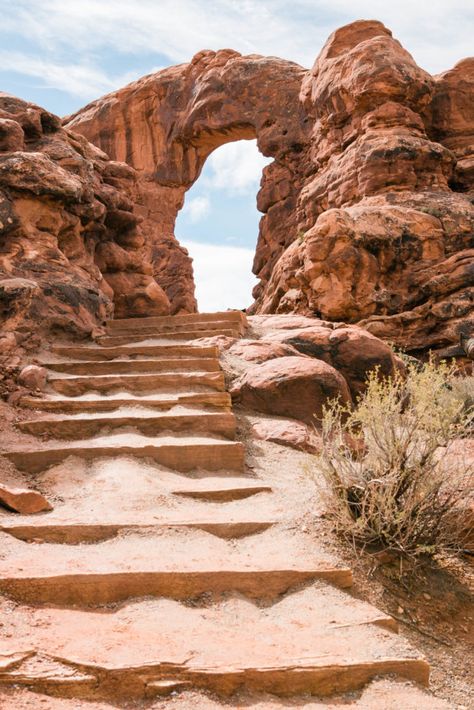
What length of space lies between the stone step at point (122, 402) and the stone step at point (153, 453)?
23.4 inches

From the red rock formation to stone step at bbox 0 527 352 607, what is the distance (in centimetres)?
763

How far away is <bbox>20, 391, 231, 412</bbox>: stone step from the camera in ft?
17.5

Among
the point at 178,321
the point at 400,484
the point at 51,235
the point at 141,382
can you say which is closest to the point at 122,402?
the point at 141,382

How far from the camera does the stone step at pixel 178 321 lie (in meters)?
8.05

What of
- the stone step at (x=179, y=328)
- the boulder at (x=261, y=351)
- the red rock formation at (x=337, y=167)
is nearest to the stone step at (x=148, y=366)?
the boulder at (x=261, y=351)

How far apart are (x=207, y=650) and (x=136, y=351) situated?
14.8 ft

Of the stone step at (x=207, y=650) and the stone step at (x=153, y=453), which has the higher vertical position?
the stone step at (x=153, y=453)

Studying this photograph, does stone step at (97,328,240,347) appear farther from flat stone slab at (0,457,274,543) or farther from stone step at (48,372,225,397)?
flat stone slab at (0,457,274,543)

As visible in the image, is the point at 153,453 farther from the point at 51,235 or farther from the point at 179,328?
the point at 51,235

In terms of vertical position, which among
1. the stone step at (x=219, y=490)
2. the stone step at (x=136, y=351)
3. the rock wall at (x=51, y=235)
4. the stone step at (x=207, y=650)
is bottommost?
the stone step at (x=207, y=650)

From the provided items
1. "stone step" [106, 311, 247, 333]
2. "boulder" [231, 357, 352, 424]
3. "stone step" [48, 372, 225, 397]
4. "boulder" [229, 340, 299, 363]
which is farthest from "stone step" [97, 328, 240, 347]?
"boulder" [231, 357, 352, 424]

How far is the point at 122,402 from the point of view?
17.8 ft

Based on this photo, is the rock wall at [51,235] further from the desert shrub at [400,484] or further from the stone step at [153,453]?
the desert shrub at [400,484]

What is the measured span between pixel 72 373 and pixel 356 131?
31.8ft
